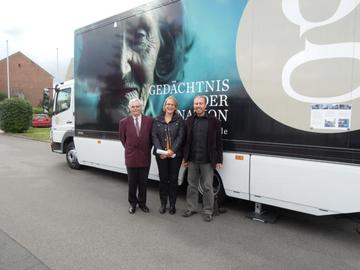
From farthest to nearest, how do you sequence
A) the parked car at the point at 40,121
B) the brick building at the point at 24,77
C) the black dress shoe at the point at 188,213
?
the brick building at the point at 24,77 < the parked car at the point at 40,121 < the black dress shoe at the point at 188,213

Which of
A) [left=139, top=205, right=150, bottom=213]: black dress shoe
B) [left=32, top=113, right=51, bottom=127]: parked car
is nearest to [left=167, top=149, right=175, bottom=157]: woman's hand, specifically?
[left=139, top=205, right=150, bottom=213]: black dress shoe

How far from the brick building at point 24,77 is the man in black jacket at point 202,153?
162 ft

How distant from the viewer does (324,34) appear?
3391 mm

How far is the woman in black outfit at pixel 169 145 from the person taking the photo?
4445 mm

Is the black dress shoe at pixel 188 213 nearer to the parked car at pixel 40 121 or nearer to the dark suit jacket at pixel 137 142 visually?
the dark suit jacket at pixel 137 142

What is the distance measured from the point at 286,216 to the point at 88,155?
4.48m

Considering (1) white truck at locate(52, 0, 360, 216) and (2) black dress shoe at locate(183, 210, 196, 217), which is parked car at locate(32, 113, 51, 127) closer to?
(1) white truck at locate(52, 0, 360, 216)

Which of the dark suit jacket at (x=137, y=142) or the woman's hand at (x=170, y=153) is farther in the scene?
the dark suit jacket at (x=137, y=142)

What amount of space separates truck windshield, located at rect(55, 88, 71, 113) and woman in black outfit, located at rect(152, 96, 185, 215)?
4.10 meters

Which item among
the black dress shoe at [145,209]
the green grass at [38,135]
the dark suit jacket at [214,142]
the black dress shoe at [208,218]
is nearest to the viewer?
the dark suit jacket at [214,142]

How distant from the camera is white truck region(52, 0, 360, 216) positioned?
3.33 m

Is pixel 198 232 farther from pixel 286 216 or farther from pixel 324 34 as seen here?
pixel 324 34

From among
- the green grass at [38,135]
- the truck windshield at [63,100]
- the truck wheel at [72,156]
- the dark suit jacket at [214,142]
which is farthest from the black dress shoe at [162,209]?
the green grass at [38,135]

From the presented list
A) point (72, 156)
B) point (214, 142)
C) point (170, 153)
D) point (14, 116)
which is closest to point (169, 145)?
point (170, 153)
